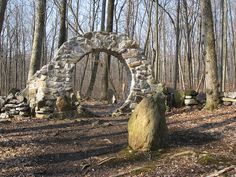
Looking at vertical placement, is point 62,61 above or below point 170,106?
above

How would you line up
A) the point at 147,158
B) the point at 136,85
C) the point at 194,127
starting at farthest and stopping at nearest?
1. the point at 136,85
2. the point at 194,127
3. the point at 147,158

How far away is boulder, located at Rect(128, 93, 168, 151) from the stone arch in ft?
16.4

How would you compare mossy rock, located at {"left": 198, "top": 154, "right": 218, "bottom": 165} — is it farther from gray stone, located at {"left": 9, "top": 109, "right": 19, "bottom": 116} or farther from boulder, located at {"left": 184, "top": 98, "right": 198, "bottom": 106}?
gray stone, located at {"left": 9, "top": 109, "right": 19, "bottom": 116}

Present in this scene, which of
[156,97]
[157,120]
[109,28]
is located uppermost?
[109,28]

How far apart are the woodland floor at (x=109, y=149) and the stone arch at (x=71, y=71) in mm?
1293

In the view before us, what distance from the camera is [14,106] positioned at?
11445mm

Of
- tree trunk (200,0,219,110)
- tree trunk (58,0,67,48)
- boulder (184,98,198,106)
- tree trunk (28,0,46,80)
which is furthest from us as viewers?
tree trunk (58,0,67,48)

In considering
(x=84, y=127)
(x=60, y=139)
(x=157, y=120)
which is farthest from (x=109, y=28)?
(x=157, y=120)

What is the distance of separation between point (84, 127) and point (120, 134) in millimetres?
1435

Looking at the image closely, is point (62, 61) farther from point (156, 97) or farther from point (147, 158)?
point (147, 158)

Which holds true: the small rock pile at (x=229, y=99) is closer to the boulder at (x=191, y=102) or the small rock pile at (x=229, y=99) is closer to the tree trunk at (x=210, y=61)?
the tree trunk at (x=210, y=61)

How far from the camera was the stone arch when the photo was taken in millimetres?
11430

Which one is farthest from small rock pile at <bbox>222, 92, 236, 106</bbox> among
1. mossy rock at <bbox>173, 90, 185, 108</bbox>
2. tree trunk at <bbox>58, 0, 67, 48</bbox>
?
tree trunk at <bbox>58, 0, 67, 48</bbox>

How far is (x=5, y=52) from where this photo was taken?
110ft
